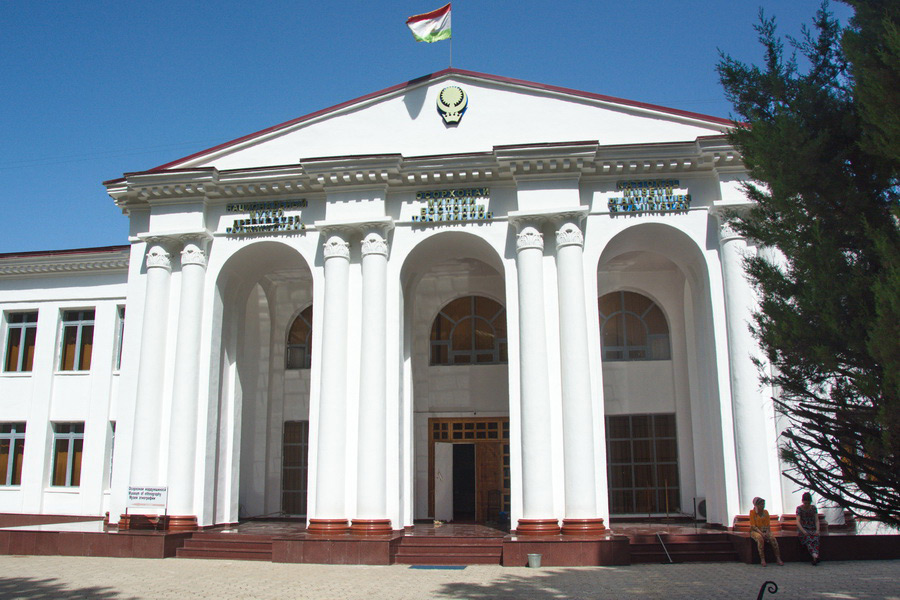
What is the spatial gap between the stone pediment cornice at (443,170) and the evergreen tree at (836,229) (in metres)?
8.18

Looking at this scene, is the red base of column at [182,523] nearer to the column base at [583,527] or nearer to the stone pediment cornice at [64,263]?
the column base at [583,527]

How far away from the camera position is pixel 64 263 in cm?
2064

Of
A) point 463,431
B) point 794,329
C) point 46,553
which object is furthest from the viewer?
point 463,431

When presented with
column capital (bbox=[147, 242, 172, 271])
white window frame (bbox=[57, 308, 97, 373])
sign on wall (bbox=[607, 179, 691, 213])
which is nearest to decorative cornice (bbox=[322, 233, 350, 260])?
column capital (bbox=[147, 242, 172, 271])

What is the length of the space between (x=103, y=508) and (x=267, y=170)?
10.2 m

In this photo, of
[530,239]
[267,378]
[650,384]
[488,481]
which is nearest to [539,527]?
[488,481]

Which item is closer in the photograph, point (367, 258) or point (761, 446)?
point (761, 446)

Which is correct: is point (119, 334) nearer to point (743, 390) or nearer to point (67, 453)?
point (67, 453)

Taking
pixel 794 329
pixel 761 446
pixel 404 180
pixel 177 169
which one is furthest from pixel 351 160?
pixel 794 329

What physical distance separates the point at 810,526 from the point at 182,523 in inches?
467

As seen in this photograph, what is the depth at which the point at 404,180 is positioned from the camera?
51.5 feet

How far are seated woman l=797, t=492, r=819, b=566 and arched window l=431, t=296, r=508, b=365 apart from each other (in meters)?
8.48

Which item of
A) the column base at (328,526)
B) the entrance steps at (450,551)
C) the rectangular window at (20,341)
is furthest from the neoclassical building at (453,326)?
the rectangular window at (20,341)

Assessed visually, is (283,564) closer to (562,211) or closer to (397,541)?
(397,541)
